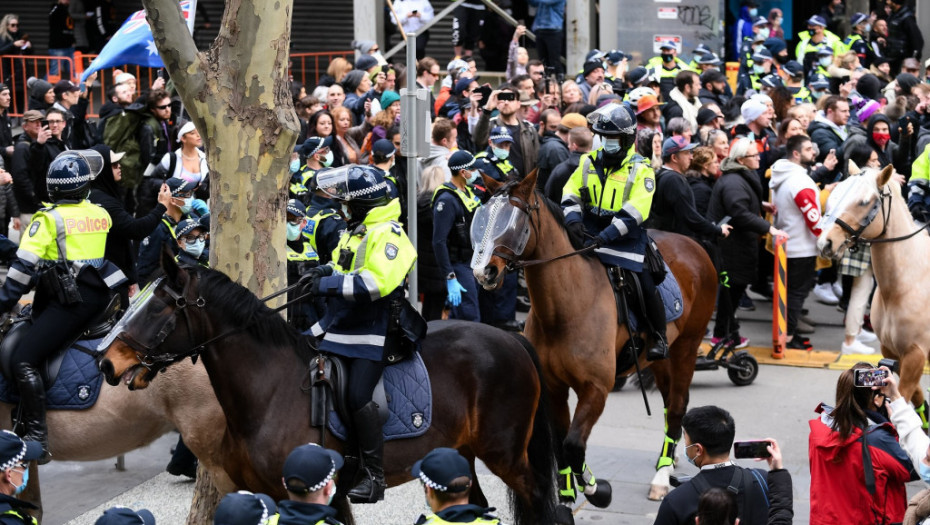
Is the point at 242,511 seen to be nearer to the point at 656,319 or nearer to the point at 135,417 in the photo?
the point at 135,417

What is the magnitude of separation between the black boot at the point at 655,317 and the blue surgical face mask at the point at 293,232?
3.00 metres

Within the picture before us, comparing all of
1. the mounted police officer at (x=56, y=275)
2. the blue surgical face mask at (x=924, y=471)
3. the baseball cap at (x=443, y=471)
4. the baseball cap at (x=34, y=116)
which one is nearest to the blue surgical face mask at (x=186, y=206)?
the mounted police officer at (x=56, y=275)

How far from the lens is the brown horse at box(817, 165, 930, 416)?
30.6 feet

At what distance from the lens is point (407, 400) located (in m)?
6.97

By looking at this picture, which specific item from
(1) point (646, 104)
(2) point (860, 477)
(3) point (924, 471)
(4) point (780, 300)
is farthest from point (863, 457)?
(1) point (646, 104)

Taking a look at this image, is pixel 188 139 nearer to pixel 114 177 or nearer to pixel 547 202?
pixel 114 177

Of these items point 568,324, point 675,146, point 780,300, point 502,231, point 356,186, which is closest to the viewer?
point 356,186

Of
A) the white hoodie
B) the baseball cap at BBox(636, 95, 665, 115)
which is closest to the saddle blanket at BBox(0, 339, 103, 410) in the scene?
the baseball cap at BBox(636, 95, 665, 115)

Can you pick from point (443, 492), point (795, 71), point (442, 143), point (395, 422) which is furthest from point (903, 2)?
point (443, 492)

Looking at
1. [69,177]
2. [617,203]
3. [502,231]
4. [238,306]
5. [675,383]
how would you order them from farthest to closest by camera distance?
[675,383] → [617,203] → [502,231] → [69,177] → [238,306]

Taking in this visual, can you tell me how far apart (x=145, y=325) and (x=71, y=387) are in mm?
1762

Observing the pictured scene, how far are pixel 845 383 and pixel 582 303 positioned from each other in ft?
8.30

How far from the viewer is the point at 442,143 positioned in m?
12.5

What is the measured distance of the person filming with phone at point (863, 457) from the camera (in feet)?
20.1
